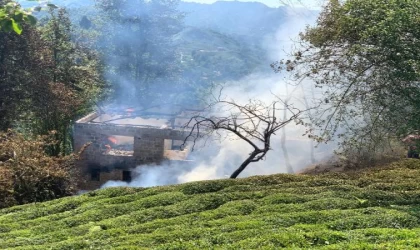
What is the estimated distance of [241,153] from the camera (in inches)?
604

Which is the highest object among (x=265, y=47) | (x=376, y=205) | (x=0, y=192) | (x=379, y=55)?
(x=265, y=47)

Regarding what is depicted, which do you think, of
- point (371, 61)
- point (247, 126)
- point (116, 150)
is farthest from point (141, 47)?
point (371, 61)

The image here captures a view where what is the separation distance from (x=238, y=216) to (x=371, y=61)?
11.2 ft

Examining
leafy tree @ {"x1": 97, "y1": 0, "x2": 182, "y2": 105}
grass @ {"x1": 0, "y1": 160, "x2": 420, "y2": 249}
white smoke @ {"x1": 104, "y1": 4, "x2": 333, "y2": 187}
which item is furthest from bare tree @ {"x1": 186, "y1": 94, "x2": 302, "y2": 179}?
leafy tree @ {"x1": 97, "y1": 0, "x2": 182, "y2": 105}

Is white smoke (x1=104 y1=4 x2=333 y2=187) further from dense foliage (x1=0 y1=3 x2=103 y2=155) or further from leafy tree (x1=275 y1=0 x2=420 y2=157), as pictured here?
leafy tree (x1=275 y1=0 x2=420 y2=157)

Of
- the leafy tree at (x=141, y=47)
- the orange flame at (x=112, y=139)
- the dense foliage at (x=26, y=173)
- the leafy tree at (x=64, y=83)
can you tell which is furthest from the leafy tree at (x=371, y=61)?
the leafy tree at (x=141, y=47)

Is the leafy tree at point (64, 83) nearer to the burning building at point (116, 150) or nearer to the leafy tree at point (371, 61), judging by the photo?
the burning building at point (116, 150)

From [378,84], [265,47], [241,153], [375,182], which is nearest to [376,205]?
[375,182]

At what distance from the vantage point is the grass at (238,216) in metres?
5.01

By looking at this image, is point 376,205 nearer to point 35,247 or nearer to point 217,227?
point 217,227

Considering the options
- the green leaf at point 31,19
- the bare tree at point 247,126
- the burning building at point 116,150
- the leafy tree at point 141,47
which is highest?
the leafy tree at point 141,47

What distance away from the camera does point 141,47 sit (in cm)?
2550

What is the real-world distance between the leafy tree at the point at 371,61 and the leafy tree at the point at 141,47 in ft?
53.4

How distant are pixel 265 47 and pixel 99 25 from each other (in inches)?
388
